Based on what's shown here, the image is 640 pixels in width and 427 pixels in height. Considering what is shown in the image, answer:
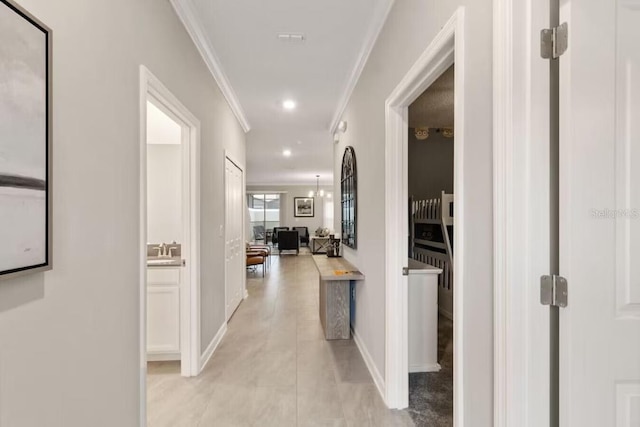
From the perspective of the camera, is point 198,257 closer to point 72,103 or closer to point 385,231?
point 385,231

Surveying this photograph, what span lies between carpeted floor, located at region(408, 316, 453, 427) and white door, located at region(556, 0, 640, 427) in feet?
4.36

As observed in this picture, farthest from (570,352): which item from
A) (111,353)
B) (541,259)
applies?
(111,353)

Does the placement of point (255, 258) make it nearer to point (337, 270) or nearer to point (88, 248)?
point (337, 270)

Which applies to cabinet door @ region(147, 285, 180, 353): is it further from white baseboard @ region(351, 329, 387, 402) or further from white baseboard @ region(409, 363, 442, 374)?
white baseboard @ region(409, 363, 442, 374)

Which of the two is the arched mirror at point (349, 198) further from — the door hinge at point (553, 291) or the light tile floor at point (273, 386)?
the door hinge at point (553, 291)

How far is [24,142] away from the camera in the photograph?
0.98m

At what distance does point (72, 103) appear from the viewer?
122 centimetres

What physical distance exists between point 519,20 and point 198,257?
2523 millimetres

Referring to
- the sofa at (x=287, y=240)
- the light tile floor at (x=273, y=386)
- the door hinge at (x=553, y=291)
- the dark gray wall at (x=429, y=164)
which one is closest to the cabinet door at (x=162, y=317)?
the light tile floor at (x=273, y=386)

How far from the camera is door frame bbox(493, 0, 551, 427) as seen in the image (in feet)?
3.34

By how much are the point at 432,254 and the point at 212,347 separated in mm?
3122

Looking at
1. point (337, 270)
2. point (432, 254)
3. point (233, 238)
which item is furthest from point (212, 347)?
point (432, 254)

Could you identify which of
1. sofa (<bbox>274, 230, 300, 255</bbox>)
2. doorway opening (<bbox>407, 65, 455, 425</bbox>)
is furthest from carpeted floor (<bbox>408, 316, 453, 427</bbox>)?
sofa (<bbox>274, 230, 300, 255</bbox>)

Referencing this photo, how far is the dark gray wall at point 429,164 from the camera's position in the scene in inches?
212
